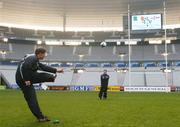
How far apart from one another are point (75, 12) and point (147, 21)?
1200cm

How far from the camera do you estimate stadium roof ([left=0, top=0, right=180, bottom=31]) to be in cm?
4881

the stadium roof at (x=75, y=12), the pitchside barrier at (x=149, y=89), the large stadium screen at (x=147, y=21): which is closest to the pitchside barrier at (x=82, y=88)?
the pitchside barrier at (x=149, y=89)

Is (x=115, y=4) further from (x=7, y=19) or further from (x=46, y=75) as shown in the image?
(x=46, y=75)

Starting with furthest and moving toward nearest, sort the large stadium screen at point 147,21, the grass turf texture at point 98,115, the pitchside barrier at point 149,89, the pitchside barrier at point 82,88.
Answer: the pitchside barrier at point 82,88
the pitchside barrier at point 149,89
the large stadium screen at point 147,21
the grass turf texture at point 98,115

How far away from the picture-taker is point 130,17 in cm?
4994

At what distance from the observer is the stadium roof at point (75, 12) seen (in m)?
48.8

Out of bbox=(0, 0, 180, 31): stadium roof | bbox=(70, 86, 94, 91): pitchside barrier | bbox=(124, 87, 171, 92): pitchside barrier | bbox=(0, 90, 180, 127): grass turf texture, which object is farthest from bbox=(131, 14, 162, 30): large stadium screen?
bbox=(0, 90, 180, 127): grass turf texture

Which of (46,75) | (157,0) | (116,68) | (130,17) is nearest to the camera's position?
(46,75)

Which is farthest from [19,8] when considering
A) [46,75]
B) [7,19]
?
[46,75]

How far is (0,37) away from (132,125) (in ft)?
191

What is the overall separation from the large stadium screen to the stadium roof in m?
1.66

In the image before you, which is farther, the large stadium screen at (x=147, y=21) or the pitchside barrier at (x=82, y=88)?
the pitchside barrier at (x=82, y=88)

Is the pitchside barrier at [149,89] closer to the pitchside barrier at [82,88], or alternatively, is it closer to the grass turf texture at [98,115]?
the pitchside barrier at [82,88]

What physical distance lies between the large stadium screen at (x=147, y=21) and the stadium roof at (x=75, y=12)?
166cm
